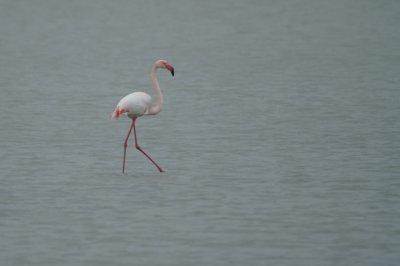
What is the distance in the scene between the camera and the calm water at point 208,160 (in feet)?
27.7

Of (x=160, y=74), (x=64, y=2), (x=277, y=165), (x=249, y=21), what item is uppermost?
(x=64, y=2)

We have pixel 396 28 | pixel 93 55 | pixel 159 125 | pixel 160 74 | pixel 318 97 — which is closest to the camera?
pixel 159 125

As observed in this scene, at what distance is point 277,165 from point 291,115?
13.4ft

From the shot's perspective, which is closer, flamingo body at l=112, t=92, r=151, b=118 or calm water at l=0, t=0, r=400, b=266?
calm water at l=0, t=0, r=400, b=266

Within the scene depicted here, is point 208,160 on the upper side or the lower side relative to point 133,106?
lower

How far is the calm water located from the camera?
333 inches

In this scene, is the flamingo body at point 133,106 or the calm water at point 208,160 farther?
the flamingo body at point 133,106

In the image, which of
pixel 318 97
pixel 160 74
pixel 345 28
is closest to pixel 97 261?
pixel 318 97

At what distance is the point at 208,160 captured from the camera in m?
12.1

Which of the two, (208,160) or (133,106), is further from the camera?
(208,160)

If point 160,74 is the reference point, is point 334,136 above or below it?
below

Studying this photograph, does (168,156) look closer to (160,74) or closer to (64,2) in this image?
(160,74)

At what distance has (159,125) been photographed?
15078 mm

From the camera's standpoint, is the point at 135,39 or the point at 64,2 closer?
the point at 135,39
